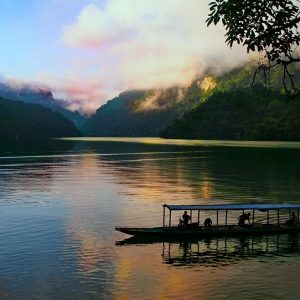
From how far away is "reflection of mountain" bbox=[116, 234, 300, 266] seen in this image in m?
49.4

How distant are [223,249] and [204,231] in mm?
5677

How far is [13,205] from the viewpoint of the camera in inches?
3366

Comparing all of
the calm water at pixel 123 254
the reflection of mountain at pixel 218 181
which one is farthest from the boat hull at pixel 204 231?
the reflection of mountain at pixel 218 181

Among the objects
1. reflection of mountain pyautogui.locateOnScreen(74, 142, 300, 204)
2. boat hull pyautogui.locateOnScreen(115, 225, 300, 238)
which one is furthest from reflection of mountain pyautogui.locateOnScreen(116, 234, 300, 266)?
reflection of mountain pyautogui.locateOnScreen(74, 142, 300, 204)

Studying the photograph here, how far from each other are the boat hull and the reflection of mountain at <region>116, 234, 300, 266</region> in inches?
38.5

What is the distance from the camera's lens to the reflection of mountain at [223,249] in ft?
162

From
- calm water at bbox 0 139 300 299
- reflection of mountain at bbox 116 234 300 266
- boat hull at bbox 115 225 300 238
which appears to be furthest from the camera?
boat hull at bbox 115 225 300 238

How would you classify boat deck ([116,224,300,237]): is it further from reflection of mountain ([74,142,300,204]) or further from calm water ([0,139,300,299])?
reflection of mountain ([74,142,300,204])

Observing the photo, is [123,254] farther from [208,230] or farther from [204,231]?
[208,230]

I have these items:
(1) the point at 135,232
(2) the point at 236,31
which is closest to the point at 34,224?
(1) the point at 135,232

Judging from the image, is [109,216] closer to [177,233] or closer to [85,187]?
[177,233]

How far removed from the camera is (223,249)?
2108 inches

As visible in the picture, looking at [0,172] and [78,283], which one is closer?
[78,283]

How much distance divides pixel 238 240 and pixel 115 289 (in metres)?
22.8
